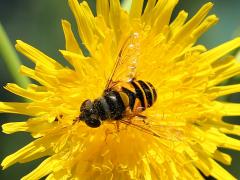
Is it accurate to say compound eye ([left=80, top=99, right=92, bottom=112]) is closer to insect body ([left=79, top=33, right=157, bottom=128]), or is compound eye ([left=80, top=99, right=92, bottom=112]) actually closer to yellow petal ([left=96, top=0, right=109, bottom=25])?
insect body ([left=79, top=33, right=157, bottom=128])

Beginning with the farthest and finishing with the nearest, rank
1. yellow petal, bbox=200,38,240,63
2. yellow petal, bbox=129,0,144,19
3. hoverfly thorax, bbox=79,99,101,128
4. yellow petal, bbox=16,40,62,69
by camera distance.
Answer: yellow petal, bbox=200,38,240,63 < yellow petal, bbox=129,0,144,19 < yellow petal, bbox=16,40,62,69 < hoverfly thorax, bbox=79,99,101,128

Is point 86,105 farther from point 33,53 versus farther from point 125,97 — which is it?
point 33,53

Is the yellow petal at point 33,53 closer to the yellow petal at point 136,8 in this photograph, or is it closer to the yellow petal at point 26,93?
the yellow petal at point 26,93

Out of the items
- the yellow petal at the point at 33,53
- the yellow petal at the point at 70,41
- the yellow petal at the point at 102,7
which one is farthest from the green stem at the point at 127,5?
the yellow petal at the point at 33,53

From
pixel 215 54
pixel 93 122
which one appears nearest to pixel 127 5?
pixel 215 54

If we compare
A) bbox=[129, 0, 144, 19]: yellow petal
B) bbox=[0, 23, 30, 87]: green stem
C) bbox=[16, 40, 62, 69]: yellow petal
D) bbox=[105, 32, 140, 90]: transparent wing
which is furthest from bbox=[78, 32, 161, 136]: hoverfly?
bbox=[0, 23, 30, 87]: green stem

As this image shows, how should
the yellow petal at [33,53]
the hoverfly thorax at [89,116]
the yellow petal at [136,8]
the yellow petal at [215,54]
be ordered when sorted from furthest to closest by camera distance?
the yellow petal at [215,54]
the yellow petal at [136,8]
the yellow petal at [33,53]
the hoverfly thorax at [89,116]

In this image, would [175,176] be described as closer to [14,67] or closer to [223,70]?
[223,70]

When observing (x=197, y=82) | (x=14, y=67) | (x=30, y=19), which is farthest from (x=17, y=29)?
(x=197, y=82)
